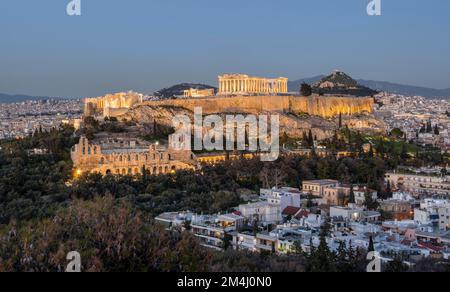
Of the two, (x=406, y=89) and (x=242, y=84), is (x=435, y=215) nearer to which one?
(x=242, y=84)

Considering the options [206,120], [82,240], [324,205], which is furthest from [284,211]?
[206,120]

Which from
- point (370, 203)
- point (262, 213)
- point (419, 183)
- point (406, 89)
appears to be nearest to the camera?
point (262, 213)

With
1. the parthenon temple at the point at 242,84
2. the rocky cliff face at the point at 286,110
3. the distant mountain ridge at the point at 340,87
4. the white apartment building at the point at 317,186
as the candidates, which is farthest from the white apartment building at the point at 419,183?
the distant mountain ridge at the point at 340,87

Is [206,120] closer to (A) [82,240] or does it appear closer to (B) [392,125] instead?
(B) [392,125]

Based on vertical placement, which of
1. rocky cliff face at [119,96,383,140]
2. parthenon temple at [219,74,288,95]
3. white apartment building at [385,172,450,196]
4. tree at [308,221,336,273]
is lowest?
white apartment building at [385,172,450,196]

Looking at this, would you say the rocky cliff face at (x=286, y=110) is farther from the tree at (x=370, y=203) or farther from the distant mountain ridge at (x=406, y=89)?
the distant mountain ridge at (x=406, y=89)

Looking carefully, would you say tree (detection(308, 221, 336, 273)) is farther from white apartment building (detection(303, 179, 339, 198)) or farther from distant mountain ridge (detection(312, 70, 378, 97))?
distant mountain ridge (detection(312, 70, 378, 97))

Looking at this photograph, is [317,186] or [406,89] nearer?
[317,186]

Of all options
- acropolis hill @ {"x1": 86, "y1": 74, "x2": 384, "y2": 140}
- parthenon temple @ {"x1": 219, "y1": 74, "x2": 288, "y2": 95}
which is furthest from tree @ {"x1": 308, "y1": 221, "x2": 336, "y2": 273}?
parthenon temple @ {"x1": 219, "y1": 74, "x2": 288, "y2": 95}

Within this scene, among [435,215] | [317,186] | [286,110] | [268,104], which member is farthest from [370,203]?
[286,110]
